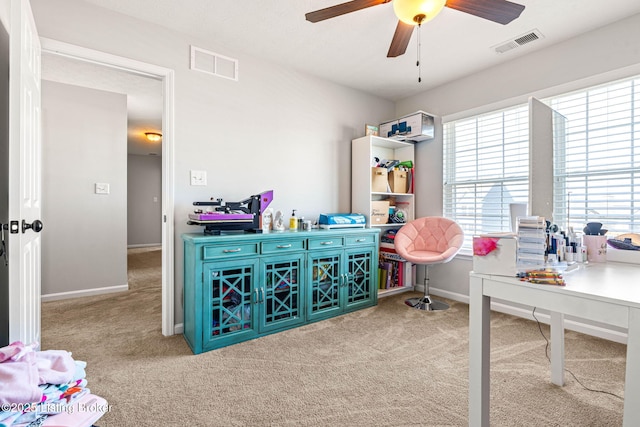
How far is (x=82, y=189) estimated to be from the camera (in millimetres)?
3627

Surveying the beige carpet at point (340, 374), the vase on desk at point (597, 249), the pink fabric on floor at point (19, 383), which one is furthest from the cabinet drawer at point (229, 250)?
the vase on desk at point (597, 249)

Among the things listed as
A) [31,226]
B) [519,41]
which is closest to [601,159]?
[519,41]

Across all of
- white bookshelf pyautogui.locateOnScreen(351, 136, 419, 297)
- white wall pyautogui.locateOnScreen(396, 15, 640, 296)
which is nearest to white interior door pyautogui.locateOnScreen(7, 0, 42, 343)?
white bookshelf pyautogui.locateOnScreen(351, 136, 419, 297)

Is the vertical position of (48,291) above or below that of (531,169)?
below

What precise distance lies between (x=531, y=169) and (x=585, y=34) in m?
1.63

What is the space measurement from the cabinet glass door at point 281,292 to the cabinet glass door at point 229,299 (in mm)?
103

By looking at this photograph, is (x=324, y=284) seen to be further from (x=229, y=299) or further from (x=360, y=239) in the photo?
(x=229, y=299)

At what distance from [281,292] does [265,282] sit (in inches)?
8.5

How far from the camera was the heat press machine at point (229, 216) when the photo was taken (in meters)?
2.33

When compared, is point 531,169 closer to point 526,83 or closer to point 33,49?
point 526,83

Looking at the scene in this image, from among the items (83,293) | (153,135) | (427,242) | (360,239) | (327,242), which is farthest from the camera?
(153,135)

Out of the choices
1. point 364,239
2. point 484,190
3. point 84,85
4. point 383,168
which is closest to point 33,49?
point 84,85

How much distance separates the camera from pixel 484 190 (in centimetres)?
330

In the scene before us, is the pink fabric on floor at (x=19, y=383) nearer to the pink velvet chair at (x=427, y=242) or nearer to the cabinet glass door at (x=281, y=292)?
the cabinet glass door at (x=281, y=292)
